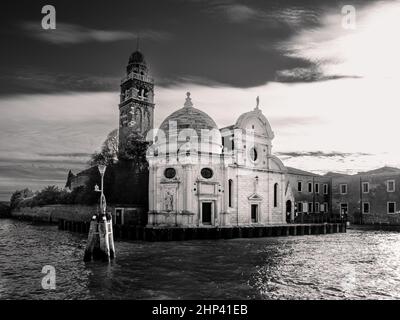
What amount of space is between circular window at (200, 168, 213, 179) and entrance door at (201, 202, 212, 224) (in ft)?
7.80

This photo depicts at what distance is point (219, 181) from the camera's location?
34000 mm

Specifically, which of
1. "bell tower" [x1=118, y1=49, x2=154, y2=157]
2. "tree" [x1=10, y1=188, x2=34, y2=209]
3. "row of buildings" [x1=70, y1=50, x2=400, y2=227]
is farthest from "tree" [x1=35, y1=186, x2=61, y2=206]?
"row of buildings" [x1=70, y1=50, x2=400, y2=227]

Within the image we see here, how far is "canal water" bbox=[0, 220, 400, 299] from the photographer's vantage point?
42.5 feet

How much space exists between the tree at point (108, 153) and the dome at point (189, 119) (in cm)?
1263

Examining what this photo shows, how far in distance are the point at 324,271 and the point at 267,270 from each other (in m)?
2.55

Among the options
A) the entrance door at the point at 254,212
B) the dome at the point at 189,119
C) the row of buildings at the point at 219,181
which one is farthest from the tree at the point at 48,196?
the entrance door at the point at 254,212

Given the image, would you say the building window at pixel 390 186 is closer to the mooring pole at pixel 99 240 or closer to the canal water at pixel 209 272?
the canal water at pixel 209 272

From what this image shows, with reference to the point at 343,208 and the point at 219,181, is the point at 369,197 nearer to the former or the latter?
the point at 343,208

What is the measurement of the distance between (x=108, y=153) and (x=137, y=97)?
642 inches

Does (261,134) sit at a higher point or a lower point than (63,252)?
higher

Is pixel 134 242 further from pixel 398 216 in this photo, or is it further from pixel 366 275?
pixel 398 216

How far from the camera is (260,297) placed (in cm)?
1240

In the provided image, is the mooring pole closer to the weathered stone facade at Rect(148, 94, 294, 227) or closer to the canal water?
the canal water
